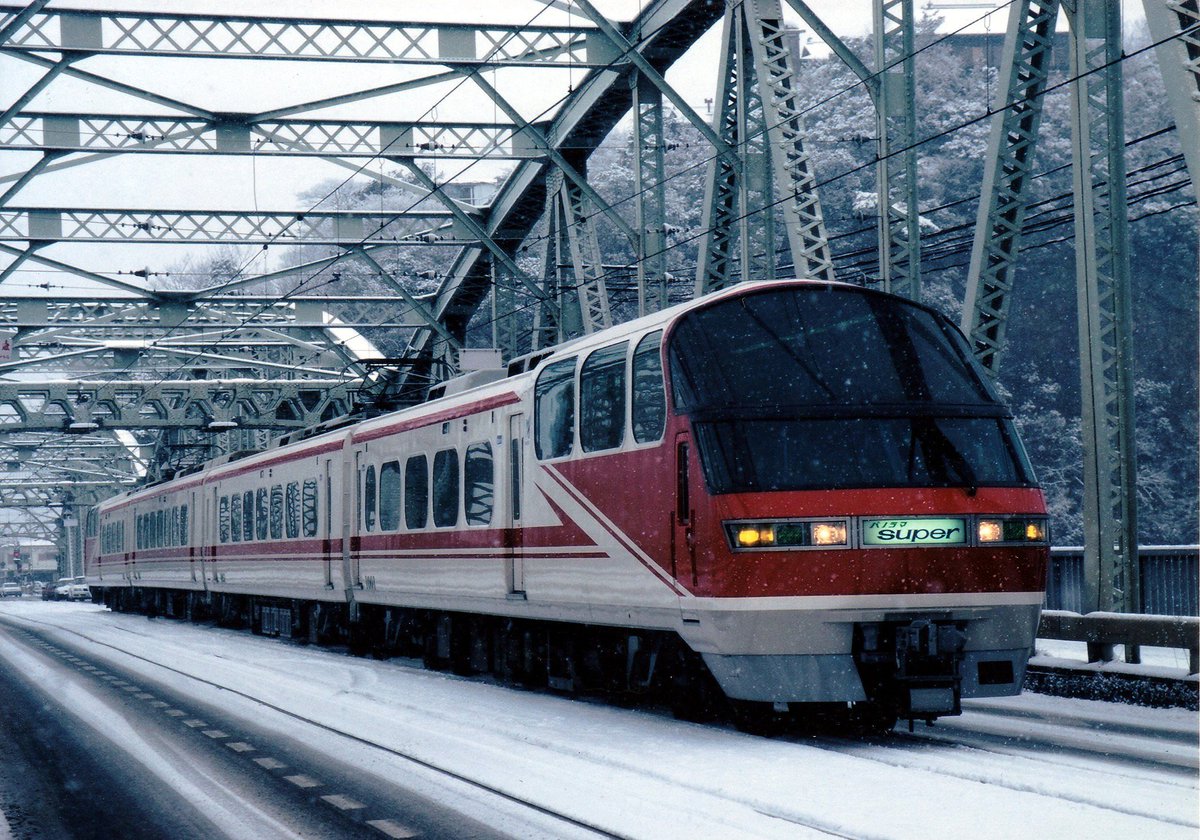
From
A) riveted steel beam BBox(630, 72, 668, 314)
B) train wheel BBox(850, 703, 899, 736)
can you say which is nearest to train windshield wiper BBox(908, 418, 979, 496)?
train wheel BBox(850, 703, 899, 736)

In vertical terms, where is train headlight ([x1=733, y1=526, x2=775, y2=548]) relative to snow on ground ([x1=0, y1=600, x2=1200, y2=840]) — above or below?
above

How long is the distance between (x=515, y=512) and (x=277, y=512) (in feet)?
39.8

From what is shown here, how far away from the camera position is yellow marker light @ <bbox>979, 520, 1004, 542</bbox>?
35.5 feet

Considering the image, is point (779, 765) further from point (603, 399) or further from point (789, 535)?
point (603, 399)

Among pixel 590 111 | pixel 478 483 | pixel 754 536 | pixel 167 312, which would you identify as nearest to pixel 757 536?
pixel 754 536

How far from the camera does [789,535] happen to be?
34.6 feet

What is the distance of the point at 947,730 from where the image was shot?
11.4 meters

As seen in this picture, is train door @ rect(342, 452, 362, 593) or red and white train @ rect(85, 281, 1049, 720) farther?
train door @ rect(342, 452, 362, 593)

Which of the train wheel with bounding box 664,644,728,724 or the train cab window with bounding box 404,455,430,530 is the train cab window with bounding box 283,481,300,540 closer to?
the train cab window with bounding box 404,455,430,530

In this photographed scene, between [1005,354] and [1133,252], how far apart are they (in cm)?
548

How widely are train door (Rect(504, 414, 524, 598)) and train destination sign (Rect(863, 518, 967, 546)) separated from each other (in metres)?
4.70

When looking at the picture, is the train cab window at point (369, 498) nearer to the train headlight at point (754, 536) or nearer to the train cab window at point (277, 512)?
the train cab window at point (277, 512)

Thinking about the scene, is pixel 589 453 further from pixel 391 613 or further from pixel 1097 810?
pixel 391 613

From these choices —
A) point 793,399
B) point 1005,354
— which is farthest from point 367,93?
point 1005,354
